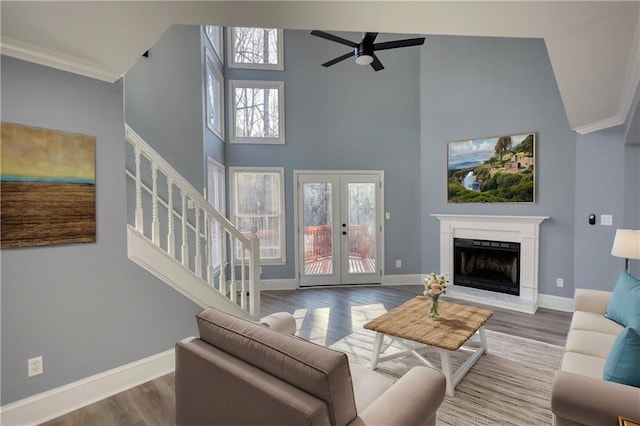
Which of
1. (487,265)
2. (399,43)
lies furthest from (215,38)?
(487,265)

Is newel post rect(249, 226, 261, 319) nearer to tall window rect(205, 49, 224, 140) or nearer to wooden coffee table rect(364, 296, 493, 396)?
wooden coffee table rect(364, 296, 493, 396)

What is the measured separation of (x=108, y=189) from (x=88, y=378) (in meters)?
1.41

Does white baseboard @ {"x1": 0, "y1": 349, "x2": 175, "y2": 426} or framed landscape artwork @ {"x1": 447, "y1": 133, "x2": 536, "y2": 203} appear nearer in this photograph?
white baseboard @ {"x1": 0, "y1": 349, "x2": 175, "y2": 426}

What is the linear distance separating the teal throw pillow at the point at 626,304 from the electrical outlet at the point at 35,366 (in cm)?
410

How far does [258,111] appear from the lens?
5758 millimetres

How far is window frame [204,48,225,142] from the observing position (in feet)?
15.3

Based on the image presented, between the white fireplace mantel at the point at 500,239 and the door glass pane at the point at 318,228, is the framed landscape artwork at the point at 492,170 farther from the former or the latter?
the door glass pane at the point at 318,228

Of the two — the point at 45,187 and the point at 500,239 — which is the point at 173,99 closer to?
the point at 45,187

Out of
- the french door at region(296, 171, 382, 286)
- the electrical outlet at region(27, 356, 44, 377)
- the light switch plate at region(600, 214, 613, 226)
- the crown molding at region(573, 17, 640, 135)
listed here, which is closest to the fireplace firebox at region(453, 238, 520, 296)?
the light switch plate at region(600, 214, 613, 226)

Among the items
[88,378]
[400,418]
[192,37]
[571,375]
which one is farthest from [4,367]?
[192,37]

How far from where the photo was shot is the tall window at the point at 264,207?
571cm

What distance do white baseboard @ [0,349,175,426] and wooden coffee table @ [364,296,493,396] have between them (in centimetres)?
182

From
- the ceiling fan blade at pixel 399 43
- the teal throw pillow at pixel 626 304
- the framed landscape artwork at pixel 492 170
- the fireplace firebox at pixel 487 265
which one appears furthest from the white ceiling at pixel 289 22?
the fireplace firebox at pixel 487 265

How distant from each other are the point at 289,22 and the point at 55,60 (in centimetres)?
159
